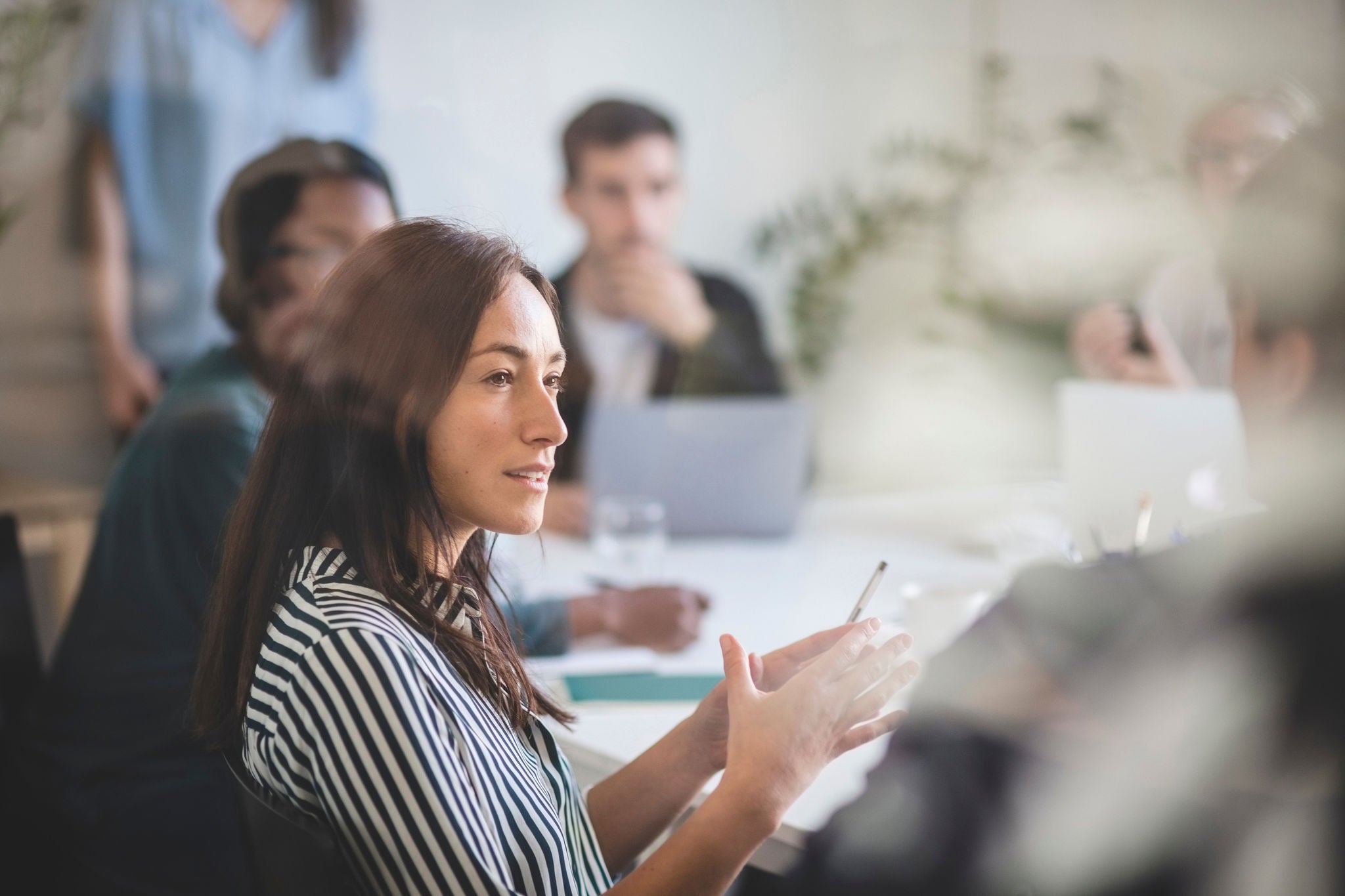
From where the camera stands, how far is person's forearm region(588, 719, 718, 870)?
0.99 meters

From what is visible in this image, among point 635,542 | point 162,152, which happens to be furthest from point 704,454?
point 162,152

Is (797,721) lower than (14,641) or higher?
higher

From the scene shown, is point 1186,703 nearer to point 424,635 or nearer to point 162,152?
point 424,635

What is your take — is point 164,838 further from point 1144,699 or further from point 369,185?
point 1144,699

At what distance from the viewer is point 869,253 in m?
4.11

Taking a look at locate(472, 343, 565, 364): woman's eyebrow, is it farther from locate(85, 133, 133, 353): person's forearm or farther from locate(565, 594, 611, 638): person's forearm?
locate(85, 133, 133, 353): person's forearm

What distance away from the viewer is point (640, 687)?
1311mm

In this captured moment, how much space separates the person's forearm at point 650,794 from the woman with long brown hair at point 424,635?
11 cm

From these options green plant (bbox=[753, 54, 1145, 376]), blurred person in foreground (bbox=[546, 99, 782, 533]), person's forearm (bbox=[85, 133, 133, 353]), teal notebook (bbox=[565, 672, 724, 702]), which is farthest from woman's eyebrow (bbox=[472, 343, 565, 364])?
green plant (bbox=[753, 54, 1145, 376])

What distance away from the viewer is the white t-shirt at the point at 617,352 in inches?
117

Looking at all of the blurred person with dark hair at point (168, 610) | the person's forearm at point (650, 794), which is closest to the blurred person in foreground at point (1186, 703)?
the person's forearm at point (650, 794)

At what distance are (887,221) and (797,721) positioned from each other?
11.7 feet

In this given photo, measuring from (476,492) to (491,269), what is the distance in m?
0.16

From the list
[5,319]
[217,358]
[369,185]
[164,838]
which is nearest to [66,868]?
[164,838]
